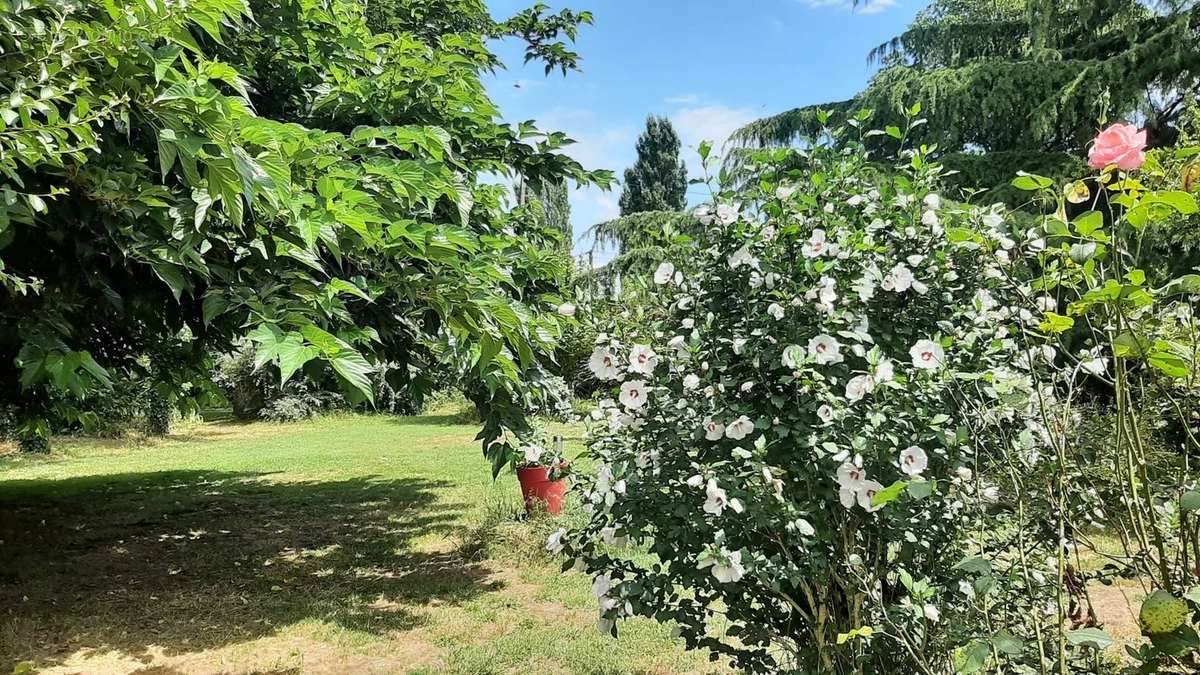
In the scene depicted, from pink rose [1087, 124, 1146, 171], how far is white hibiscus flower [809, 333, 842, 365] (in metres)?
0.69

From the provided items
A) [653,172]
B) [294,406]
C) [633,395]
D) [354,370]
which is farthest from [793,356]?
[653,172]

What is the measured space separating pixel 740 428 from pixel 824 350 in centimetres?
29

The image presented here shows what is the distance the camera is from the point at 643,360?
193 centimetres

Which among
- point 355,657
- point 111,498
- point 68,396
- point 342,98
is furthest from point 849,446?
point 111,498

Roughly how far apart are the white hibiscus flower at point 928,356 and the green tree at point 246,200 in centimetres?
146

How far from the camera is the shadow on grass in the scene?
4.08 metres

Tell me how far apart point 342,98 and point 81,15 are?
165 centimetres

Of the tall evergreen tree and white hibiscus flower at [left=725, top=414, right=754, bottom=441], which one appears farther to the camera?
the tall evergreen tree

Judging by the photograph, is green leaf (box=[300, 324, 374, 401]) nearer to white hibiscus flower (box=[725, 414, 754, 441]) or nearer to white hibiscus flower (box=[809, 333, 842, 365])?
white hibiscus flower (box=[725, 414, 754, 441])

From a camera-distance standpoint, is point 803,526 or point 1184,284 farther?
point 803,526

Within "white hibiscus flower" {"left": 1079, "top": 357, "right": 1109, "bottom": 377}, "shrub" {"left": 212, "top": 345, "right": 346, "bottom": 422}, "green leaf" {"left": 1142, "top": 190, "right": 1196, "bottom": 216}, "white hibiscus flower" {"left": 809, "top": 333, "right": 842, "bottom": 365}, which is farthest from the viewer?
"shrub" {"left": 212, "top": 345, "right": 346, "bottom": 422}

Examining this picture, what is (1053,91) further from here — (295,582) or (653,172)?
(653,172)

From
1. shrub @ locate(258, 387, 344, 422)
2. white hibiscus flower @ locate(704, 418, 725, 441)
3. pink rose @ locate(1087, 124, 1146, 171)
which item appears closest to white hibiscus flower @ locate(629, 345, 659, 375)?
white hibiscus flower @ locate(704, 418, 725, 441)

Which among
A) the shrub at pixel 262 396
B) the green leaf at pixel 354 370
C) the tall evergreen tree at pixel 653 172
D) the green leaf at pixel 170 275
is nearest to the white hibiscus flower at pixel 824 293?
the green leaf at pixel 354 370
